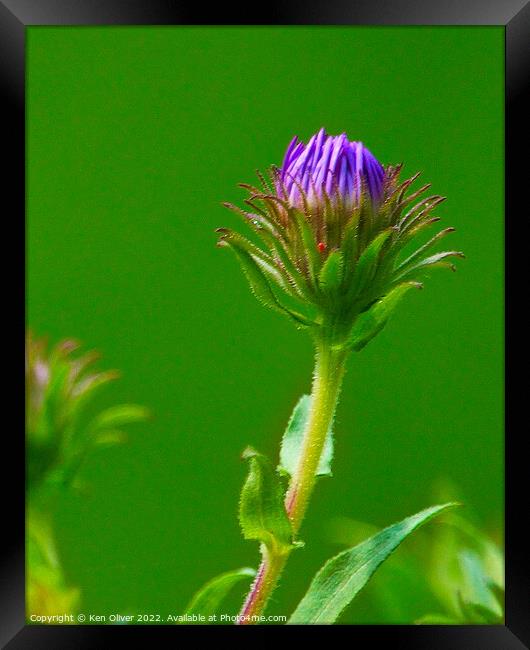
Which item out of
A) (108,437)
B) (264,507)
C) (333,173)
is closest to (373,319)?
(333,173)

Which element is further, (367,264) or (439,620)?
(439,620)

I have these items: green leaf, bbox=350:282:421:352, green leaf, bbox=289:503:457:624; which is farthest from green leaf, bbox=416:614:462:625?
green leaf, bbox=350:282:421:352

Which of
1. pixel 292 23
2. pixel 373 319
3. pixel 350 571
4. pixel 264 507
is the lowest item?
pixel 350 571

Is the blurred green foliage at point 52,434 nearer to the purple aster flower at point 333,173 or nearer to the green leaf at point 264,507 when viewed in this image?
the green leaf at point 264,507

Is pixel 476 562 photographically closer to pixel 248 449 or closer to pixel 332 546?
pixel 332 546

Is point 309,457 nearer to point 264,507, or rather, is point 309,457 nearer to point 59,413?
point 264,507

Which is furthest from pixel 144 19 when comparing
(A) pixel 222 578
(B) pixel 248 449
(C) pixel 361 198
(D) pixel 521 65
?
(A) pixel 222 578

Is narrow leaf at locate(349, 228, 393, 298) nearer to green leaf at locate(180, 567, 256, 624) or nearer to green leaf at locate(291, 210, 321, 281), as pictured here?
green leaf at locate(291, 210, 321, 281)

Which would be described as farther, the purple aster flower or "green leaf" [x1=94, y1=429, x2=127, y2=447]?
"green leaf" [x1=94, y1=429, x2=127, y2=447]

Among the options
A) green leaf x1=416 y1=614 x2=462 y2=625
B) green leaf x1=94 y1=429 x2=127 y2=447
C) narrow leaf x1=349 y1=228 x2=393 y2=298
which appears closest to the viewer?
narrow leaf x1=349 y1=228 x2=393 y2=298
